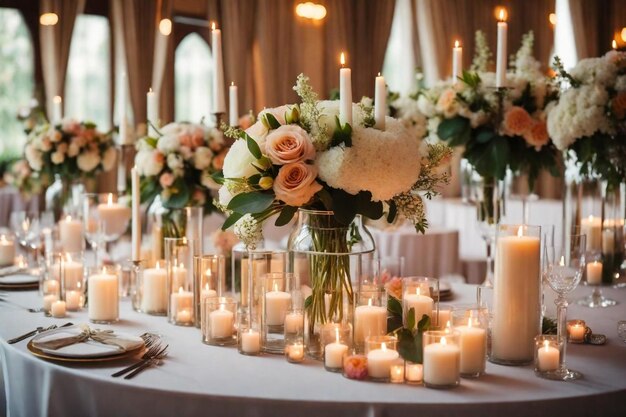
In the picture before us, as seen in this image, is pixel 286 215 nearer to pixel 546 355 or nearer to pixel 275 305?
pixel 275 305

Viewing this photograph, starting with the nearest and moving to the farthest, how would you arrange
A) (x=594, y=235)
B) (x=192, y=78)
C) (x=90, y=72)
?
1. (x=594, y=235)
2. (x=90, y=72)
3. (x=192, y=78)

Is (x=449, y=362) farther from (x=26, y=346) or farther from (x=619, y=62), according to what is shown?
(x=619, y=62)

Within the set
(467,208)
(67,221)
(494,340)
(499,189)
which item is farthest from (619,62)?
(467,208)

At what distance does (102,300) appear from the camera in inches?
111

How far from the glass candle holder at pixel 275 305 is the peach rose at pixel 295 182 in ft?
0.96

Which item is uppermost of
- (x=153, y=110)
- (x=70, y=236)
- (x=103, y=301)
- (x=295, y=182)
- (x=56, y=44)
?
(x=56, y=44)

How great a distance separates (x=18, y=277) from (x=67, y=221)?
54cm

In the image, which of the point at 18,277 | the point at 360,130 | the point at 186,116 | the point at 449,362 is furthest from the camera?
the point at 186,116

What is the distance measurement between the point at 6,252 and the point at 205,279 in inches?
64.0

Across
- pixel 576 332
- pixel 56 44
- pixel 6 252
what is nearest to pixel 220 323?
pixel 576 332

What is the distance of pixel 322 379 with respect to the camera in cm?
212

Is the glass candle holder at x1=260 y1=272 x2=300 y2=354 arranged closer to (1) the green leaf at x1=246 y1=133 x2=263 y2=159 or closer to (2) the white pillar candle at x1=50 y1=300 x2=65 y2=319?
(1) the green leaf at x1=246 y1=133 x2=263 y2=159

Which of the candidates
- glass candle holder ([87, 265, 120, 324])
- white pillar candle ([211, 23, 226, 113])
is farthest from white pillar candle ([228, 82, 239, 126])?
glass candle holder ([87, 265, 120, 324])

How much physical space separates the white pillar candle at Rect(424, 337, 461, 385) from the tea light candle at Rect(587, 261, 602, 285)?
1.27 m
